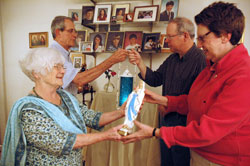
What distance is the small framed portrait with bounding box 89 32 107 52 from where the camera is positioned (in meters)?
2.90

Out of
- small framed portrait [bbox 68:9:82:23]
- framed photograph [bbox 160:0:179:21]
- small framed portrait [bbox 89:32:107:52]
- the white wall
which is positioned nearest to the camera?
framed photograph [bbox 160:0:179:21]

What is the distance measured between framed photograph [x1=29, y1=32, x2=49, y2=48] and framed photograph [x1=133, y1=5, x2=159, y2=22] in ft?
5.98

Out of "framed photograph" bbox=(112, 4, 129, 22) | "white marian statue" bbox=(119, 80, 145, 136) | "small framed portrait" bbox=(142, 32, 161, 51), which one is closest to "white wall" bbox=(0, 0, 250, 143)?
"framed photograph" bbox=(112, 4, 129, 22)

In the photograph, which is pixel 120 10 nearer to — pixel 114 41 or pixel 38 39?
pixel 114 41

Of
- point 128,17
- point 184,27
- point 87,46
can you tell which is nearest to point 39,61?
point 184,27

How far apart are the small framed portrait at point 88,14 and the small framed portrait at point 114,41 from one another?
1.33 feet

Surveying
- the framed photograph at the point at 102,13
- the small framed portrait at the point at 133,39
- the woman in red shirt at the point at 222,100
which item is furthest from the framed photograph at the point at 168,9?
the woman in red shirt at the point at 222,100

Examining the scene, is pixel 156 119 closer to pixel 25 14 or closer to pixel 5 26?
pixel 25 14

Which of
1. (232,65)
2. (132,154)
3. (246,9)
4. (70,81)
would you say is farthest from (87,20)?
(232,65)

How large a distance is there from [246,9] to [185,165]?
7.45 feet

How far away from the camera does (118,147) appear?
2453mm

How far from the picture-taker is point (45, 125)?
1097 mm

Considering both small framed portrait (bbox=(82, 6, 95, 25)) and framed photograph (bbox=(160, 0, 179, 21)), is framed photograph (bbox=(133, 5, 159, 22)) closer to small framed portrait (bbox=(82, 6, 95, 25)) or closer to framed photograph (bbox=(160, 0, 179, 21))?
framed photograph (bbox=(160, 0, 179, 21))

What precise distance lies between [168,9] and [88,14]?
1.21 meters
